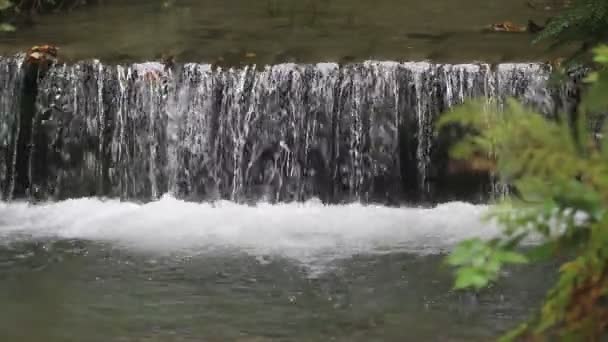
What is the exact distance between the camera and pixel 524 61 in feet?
24.7

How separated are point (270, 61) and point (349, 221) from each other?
1.93m

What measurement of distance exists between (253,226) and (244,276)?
1.28m

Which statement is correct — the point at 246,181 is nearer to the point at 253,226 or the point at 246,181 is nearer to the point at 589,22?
the point at 253,226

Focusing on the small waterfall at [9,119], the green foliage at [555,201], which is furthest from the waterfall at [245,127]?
the green foliage at [555,201]

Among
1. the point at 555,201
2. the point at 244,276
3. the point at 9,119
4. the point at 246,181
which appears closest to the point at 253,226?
the point at 246,181

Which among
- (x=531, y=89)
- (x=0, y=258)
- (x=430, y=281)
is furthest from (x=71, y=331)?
(x=531, y=89)

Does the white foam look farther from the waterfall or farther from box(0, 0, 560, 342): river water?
the waterfall

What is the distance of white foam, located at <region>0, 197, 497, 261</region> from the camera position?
6.02 metres

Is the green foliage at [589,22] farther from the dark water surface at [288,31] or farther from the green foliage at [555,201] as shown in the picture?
the dark water surface at [288,31]

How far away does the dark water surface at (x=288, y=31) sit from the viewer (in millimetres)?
8023

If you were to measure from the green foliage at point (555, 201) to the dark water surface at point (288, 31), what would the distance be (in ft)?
20.8

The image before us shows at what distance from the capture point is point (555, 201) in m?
1.39

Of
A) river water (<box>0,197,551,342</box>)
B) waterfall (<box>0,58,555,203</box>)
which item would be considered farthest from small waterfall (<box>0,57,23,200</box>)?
river water (<box>0,197,551,342</box>)

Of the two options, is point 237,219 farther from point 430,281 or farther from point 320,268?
point 430,281
